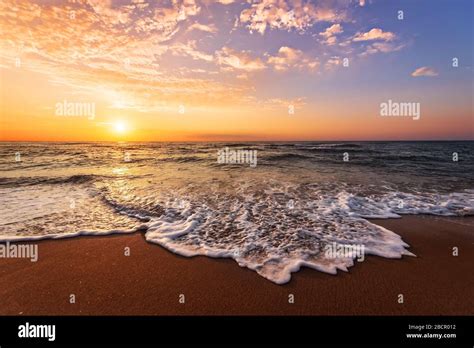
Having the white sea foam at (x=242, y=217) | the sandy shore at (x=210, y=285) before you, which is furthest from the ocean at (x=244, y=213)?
the sandy shore at (x=210, y=285)

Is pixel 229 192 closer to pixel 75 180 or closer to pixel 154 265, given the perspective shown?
pixel 154 265

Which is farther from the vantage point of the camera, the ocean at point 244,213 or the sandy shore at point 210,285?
the ocean at point 244,213

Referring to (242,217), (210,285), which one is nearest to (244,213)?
(242,217)

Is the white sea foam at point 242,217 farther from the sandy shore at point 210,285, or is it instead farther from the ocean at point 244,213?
the sandy shore at point 210,285

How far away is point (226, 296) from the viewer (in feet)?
11.3

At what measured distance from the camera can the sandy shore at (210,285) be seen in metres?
3.25

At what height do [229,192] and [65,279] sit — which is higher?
[229,192]

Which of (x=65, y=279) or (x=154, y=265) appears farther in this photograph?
(x=154, y=265)

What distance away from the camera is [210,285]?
3709 millimetres

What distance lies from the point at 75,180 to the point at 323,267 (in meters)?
13.5
